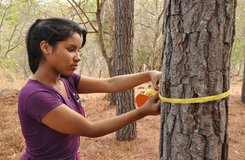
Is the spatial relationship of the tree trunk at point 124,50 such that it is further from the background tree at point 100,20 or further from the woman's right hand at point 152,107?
the woman's right hand at point 152,107

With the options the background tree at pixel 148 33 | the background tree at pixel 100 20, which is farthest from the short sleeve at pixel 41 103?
the background tree at pixel 148 33

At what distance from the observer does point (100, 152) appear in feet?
16.7

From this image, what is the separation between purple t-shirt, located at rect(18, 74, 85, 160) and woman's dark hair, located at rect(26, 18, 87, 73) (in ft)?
0.56

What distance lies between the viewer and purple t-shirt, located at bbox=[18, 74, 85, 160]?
167cm

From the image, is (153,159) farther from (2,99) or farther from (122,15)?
(2,99)

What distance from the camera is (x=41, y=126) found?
1.79m

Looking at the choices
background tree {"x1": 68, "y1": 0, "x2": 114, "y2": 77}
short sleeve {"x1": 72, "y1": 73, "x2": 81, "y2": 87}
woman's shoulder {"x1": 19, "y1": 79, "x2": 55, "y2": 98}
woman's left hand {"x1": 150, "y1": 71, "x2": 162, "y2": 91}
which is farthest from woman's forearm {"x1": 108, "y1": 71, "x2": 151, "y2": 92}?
background tree {"x1": 68, "y1": 0, "x2": 114, "y2": 77}

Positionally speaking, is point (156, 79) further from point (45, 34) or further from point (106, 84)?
point (45, 34)

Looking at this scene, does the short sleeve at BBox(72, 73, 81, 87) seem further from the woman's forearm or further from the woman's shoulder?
the woman's shoulder

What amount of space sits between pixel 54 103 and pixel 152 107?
52 cm

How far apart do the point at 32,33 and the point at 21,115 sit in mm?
486

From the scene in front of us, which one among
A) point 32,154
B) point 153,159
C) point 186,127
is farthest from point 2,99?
point 186,127

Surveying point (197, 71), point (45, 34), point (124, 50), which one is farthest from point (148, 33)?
point (197, 71)

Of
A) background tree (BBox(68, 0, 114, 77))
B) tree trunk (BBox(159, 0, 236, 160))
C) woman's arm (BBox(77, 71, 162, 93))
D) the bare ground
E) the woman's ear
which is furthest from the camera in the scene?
background tree (BBox(68, 0, 114, 77))
